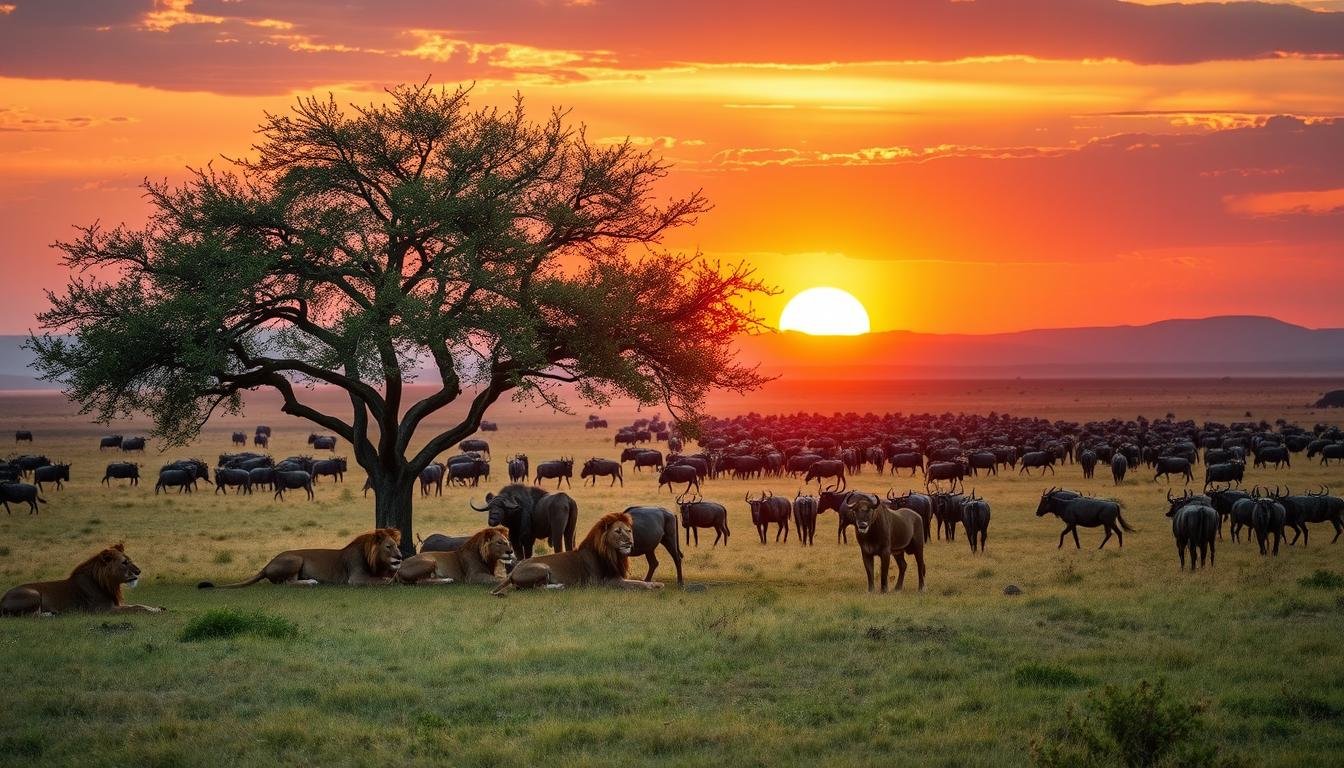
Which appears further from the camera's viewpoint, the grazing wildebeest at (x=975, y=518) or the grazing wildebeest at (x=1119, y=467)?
the grazing wildebeest at (x=1119, y=467)

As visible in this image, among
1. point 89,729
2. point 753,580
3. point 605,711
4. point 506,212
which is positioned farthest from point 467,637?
point 506,212

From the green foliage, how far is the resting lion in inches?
443

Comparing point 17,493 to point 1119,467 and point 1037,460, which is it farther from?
point 1037,460

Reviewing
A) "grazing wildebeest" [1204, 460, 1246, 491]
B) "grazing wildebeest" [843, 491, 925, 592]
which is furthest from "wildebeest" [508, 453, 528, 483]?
"grazing wildebeest" [843, 491, 925, 592]

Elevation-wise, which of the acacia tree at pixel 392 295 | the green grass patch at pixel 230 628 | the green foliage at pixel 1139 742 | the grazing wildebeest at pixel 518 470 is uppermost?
the acacia tree at pixel 392 295

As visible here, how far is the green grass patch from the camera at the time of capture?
16500 millimetres

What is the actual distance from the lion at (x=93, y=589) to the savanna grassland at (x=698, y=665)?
75 centimetres

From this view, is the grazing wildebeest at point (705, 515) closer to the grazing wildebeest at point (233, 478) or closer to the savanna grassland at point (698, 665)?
the savanna grassland at point (698, 665)

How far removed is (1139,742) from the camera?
34.8ft

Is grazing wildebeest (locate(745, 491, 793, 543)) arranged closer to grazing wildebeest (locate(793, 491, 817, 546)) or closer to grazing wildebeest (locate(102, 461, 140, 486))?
grazing wildebeest (locate(793, 491, 817, 546))

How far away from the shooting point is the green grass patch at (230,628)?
→ 54.1 feet

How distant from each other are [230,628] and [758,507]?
1835 centimetres

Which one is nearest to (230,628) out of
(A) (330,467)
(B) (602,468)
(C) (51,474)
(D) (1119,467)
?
(B) (602,468)

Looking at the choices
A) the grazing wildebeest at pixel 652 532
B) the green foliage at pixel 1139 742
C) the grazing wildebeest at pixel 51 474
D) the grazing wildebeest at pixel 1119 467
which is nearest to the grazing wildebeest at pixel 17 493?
the grazing wildebeest at pixel 51 474
